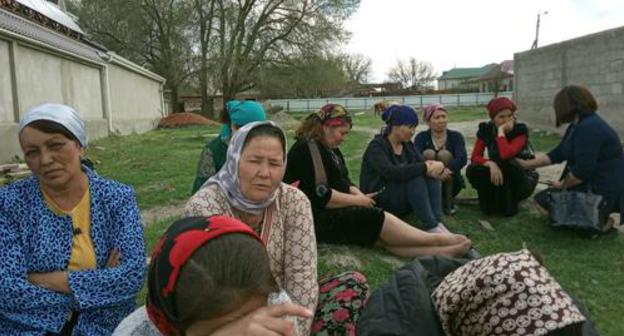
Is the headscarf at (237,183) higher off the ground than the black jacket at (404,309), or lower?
higher

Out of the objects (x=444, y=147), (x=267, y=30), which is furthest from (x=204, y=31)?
(x=444, y=147)

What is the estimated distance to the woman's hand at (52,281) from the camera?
80.4 inches

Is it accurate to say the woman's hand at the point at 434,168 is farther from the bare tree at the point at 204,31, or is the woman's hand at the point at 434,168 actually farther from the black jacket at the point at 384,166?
the bare tree at the point at 204,31

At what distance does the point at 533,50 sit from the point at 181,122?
645 inches

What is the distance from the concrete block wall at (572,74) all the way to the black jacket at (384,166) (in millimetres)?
7950

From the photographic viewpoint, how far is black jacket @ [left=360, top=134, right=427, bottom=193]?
439 centimetres

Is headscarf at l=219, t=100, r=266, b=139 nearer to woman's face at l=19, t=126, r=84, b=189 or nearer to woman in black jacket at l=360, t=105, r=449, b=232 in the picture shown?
woman in black jacket at l=360, t=105, r=449, b=232

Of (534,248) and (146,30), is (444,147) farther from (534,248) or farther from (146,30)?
(146,30)

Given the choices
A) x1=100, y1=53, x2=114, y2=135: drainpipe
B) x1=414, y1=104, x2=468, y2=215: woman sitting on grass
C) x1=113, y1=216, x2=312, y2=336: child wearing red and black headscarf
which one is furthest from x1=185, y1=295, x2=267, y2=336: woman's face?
x1=100, y1=53, x2=114, y2=135: drainpipe

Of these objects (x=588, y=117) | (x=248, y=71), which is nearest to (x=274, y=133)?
(x=588, y=117)

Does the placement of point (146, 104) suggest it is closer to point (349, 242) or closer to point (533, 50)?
point (533, 50)

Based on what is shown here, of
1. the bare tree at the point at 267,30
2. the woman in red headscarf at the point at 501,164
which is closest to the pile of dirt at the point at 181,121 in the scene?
the bare tree at the point at 267,30

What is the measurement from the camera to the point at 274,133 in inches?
100

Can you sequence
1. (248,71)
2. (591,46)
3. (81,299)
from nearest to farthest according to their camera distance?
(81,299) < (591,46) < (248,71)
